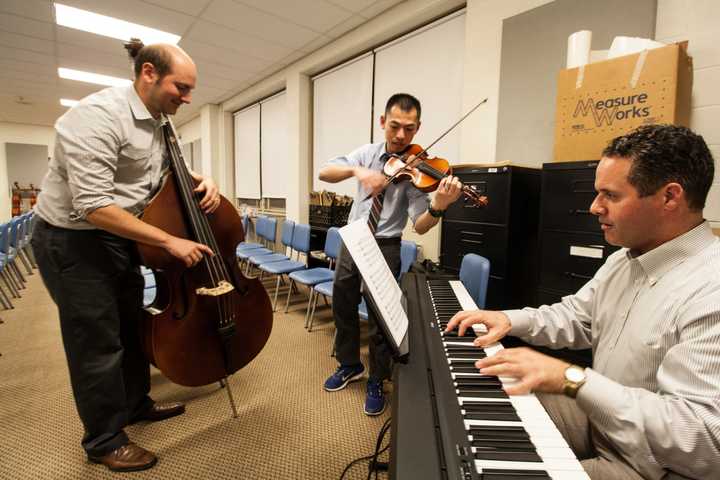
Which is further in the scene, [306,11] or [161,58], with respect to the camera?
[306,11]

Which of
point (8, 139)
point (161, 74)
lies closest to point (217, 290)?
point (161, 74)

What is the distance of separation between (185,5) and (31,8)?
Result: 151 cm

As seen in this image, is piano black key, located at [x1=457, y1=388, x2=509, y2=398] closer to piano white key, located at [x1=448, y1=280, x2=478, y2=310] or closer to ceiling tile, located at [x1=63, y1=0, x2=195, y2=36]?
piano white key, located at [x1=448, y1=280, x2=478, y2=310]

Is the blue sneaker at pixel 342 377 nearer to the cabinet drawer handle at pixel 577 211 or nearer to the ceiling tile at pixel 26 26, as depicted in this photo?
the cabinet drawer handle at pixel 577 211

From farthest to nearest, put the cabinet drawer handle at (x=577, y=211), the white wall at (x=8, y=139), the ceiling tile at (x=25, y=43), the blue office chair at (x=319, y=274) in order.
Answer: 1. the white wall at (x=8, y=139)
2. the ceiling tile at (x=25, y=43)
3. the blue office chair at (x=319, y=274)
4. the cabinet drawer handle at (x=577, y=211)

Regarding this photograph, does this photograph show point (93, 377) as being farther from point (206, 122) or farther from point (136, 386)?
point (206, 122)

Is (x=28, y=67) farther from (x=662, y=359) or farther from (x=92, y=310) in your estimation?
(x=662, y=359)

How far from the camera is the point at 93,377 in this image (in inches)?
56.1

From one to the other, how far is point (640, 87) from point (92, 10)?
15.3ft

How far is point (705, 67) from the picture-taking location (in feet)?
6.04

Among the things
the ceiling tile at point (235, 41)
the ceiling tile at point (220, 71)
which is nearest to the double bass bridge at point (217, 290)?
the ceiling tile at point (235, 41)

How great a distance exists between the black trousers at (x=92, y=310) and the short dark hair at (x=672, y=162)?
5.88 feet

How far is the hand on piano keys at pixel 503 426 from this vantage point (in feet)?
1.97

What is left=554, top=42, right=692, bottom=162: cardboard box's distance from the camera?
166 centimetres
